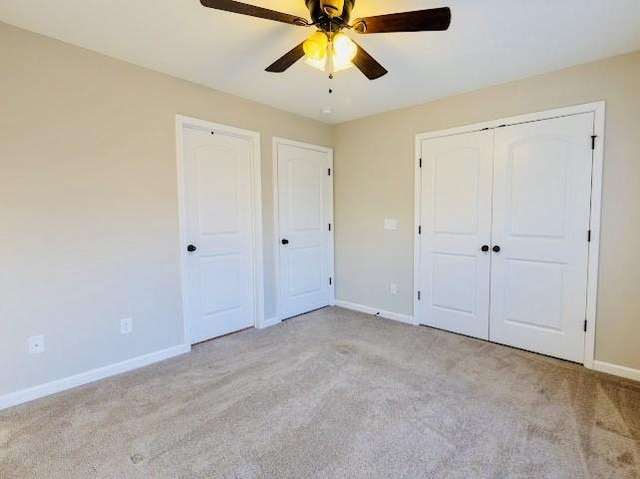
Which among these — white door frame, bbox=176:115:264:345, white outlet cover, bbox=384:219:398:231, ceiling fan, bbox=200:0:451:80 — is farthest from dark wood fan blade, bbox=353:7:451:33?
white outlet cover, bbox=384:219:398:231

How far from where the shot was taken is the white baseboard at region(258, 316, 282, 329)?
364 cm

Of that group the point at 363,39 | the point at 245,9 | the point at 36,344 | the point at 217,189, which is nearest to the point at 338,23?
the point at 245,9

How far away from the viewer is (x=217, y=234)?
3297 mm

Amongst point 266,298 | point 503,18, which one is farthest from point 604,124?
point 266,298

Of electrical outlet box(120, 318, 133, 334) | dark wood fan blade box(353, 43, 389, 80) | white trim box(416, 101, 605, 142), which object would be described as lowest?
electrical outlet box(120, 318, 133, 334)

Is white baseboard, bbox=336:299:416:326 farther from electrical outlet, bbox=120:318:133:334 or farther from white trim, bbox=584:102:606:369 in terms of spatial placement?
electrical outlet, bbox=120:318:133:334

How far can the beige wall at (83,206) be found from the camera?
2.15m

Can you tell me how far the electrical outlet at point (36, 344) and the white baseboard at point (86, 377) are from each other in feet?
0.79

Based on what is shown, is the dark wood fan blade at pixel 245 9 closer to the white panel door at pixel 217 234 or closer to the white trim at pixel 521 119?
Answer: the white panel door at pixel 217 234

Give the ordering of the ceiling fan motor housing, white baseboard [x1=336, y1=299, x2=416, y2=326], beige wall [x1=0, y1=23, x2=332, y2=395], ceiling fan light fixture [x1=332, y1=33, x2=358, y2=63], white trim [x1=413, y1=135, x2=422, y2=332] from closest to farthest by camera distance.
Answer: the ceiling fan motor housing
ceiling fan light fixture [x1=332, y1=33, x2=358, y2=63]
beige wall [x1=0, y1=23, x2=332, y2=395]
white trim [x1=413, y1=135, x2=422, y2=332]
white baseboard [x1=336, y1=299, x2=416, y2=326]

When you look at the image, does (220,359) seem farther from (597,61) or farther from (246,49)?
(597,61)

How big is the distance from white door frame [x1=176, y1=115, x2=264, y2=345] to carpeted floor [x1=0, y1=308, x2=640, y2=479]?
0.66 metres

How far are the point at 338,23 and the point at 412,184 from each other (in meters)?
2.18

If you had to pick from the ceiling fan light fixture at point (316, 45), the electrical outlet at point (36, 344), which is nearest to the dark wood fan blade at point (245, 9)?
the ceiling fan light fixture at point (316, 45)
